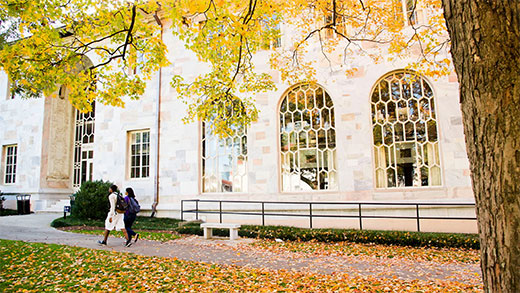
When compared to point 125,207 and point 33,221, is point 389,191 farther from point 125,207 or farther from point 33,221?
point 33,221

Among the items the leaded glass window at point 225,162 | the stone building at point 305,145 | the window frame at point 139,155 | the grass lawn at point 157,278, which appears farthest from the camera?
the window frame at point 139,155

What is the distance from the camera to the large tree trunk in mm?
2373

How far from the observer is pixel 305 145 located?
43.3 ft

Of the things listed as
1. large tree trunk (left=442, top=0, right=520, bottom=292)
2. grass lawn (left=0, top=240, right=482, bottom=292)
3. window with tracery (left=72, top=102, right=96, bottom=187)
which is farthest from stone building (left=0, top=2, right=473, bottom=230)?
large tree trunk (left=442, top=0, right=520, bottom=292)

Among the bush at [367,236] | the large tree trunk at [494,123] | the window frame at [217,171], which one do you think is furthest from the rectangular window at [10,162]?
the large tree trunk at [494,123]

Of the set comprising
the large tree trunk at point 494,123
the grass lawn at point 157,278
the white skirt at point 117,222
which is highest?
the large tree trunk at point 494,123

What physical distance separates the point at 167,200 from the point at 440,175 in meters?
10.9

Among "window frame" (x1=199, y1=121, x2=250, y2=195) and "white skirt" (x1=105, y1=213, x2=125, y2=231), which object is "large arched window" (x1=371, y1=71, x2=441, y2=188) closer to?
"window frame" (x1=199, y1=121, x2=250, y2=195)

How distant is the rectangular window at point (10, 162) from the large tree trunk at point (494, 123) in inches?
924

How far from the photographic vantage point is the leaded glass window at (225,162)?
1403 centimetres

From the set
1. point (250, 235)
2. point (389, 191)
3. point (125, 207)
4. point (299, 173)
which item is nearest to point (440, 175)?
point (389, 191)

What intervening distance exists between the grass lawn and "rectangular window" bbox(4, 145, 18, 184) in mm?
15454

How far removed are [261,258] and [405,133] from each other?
298 inches

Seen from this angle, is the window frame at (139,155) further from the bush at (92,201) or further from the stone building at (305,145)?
the bush at (92,201)
